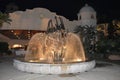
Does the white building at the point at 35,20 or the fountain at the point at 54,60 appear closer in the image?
the fountain at the point at 54,60

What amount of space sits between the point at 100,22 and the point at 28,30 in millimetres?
14502

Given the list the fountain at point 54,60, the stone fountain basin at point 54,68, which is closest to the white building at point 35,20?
the fountain at point 54,60

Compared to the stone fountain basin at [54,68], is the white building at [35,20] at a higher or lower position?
higher

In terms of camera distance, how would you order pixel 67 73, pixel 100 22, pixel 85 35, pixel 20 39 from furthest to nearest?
pixel 100 22 < pixel 20 39 < pixel 85 35 < pixel 67 73

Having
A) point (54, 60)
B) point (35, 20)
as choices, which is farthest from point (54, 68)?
point (35, 20)

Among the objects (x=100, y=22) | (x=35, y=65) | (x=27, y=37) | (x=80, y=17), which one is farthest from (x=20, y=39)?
(x=35, y=65)

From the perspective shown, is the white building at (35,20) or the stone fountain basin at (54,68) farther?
the white building at (35,20)

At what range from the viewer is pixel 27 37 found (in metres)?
44.3

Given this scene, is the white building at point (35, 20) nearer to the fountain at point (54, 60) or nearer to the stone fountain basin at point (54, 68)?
the fountain at point (54, 60)

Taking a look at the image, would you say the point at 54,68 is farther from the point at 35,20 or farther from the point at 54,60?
the point at 35,20

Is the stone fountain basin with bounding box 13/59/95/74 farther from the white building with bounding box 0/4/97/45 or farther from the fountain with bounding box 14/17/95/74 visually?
the white building with bounding box 0/4/97/45

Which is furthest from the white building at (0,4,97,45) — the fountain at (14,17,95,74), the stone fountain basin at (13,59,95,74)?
the stone fountain basin at (13,59,95,74)

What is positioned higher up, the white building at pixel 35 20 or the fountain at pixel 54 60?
the white building at pixel 35 20

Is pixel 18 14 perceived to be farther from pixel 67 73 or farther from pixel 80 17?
pixel 67 73
